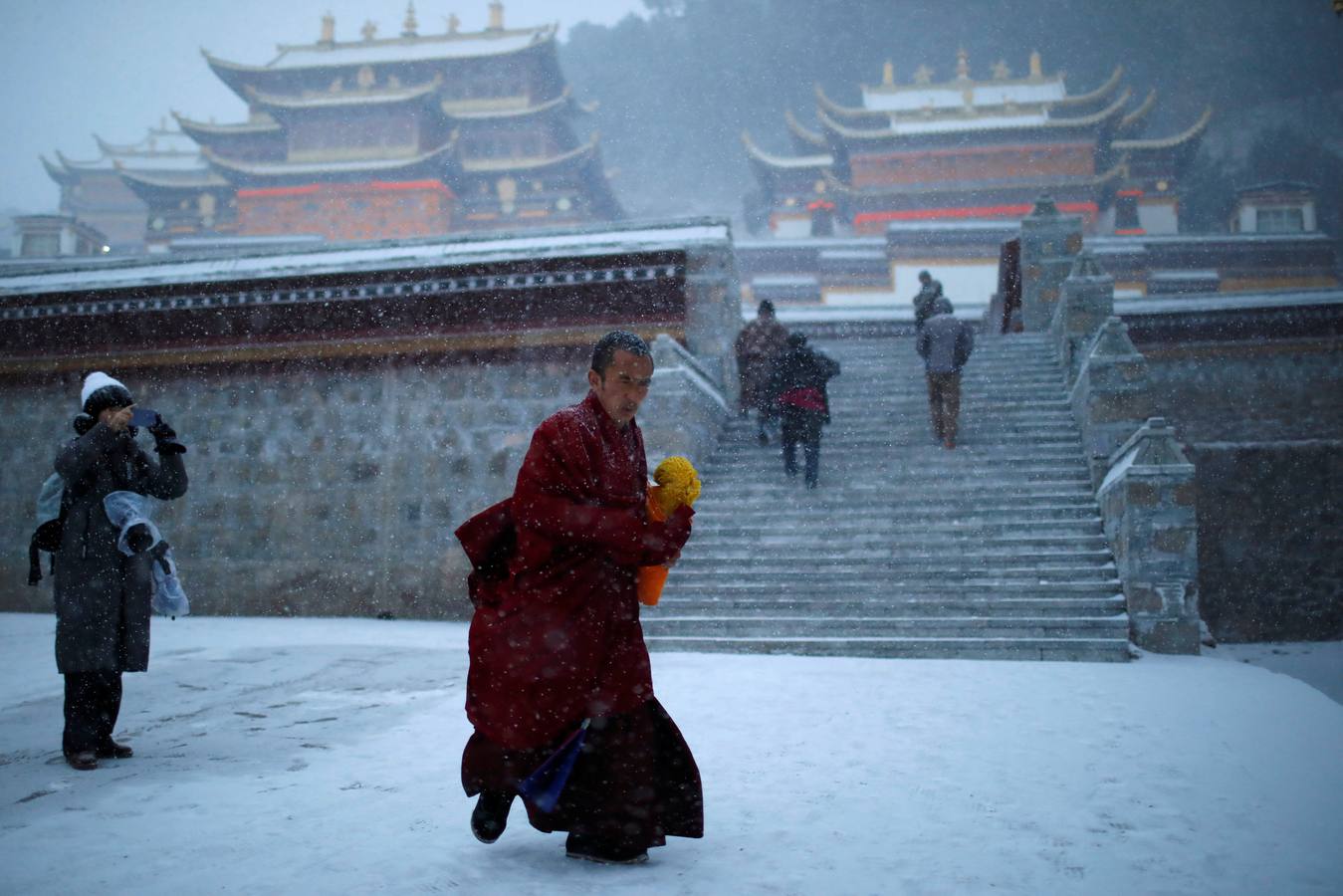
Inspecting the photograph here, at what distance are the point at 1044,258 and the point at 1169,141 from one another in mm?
19583

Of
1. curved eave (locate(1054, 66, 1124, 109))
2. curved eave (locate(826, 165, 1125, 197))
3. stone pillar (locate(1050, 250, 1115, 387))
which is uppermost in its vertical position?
curved eave (locate(1054, 66, 1124, 109))

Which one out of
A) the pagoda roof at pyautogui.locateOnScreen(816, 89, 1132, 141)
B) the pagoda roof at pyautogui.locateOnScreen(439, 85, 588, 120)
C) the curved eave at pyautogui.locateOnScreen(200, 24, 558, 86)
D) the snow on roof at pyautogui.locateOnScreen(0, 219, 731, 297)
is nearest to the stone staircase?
the snow on roof at pyautogui.locateOnScreen(0, 219, 731, 297)

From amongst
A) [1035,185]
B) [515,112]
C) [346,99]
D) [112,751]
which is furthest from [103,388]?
[346,99]

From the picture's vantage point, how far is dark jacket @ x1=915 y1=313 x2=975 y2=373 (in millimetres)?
8938

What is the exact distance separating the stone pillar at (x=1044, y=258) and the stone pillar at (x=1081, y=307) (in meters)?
1.79

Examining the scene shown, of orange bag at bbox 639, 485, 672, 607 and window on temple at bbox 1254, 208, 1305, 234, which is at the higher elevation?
window on temple at bbox 1254, 208, 1305, 234

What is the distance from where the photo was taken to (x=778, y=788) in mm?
3355

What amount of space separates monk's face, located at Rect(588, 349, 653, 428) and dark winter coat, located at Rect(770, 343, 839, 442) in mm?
5905

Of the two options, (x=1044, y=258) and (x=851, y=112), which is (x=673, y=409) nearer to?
(x=1044, y=258)

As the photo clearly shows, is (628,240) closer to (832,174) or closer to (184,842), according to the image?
(184,842)

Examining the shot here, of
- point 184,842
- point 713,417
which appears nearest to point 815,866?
point 184,842

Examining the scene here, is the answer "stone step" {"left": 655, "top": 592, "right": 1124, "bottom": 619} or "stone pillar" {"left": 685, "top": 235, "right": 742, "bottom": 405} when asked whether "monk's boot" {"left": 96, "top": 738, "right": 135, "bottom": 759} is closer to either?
"stone step" {"left": 655, "top": 592, "right": 1124, "bottom": 619}

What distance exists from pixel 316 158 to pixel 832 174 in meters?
17.2

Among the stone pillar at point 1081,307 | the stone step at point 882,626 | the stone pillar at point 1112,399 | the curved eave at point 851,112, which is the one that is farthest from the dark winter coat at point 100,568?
the curved eave at point 851,112
